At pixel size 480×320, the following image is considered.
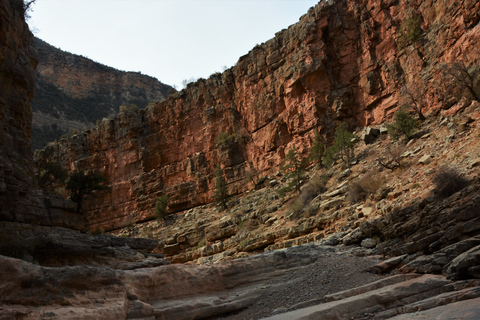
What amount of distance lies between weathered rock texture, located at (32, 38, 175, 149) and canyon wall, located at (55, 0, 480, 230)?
88.5 ft

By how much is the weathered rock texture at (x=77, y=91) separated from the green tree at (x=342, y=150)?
2402 inches

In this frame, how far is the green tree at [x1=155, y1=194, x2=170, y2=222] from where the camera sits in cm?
3903

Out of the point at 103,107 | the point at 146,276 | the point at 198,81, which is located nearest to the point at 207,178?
the point at 198,81

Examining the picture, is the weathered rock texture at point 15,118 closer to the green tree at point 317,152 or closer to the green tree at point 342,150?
the green tree at point 342,150

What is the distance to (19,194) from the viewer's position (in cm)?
1513

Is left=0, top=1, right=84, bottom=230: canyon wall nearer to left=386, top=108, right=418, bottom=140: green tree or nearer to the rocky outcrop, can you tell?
the rocky outcrop

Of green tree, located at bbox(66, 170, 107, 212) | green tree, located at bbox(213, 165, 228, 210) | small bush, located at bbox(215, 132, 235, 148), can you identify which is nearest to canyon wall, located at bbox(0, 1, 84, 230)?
green tree, located at bbox(66, 170, 107, 212)

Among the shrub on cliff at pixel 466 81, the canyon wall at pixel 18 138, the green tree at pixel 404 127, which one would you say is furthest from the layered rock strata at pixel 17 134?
the shrub on cliff at pixel 466 81

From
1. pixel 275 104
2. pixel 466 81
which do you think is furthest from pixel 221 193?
pixel 466 81

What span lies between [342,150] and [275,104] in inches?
467

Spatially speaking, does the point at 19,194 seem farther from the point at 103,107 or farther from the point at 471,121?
the point at 103,107

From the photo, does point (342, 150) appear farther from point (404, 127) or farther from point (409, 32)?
point (409, 32)

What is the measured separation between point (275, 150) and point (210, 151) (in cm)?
922

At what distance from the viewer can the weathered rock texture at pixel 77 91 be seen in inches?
2921
